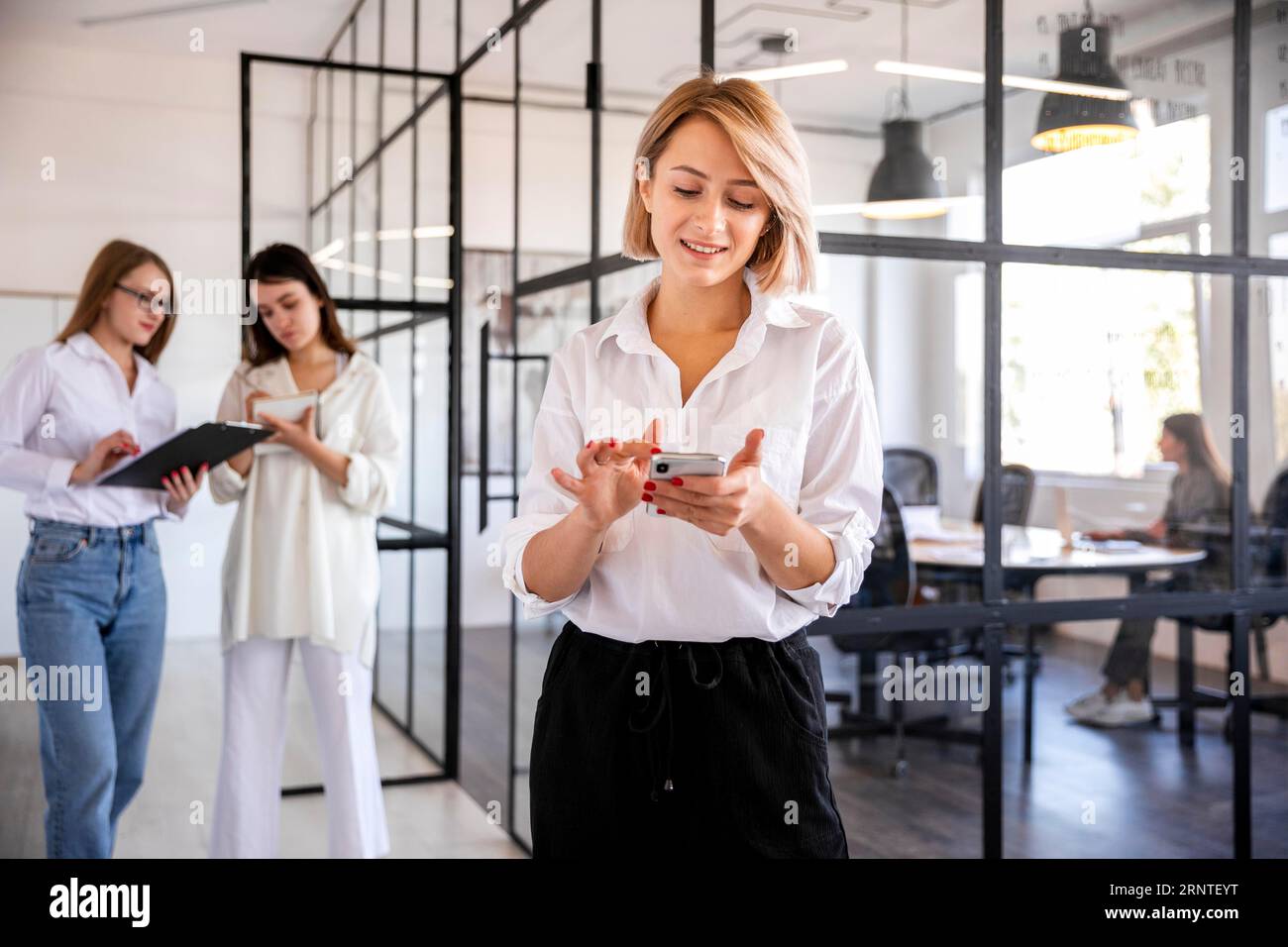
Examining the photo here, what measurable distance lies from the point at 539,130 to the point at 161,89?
132 inches

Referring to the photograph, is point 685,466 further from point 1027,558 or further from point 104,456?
point 104,456

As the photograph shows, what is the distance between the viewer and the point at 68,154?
5.66m

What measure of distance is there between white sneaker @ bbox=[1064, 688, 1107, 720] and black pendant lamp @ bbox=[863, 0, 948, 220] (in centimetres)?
128

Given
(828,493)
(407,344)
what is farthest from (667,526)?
(407,344)

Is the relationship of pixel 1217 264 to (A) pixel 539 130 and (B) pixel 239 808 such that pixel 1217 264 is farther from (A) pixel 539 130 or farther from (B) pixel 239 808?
(B) pixel 239 808

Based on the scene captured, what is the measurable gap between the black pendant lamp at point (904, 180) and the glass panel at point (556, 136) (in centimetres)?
80

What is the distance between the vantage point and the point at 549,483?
4.91 ft

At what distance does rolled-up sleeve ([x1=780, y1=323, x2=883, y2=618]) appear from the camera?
143 cm

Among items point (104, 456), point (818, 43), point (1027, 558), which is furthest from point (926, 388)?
point (104, 456)

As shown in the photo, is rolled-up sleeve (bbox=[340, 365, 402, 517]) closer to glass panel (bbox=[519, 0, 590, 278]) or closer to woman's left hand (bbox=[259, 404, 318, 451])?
woman's left hand (bbox=[259, 404, 318, 451])

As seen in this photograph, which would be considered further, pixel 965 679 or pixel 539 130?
pixel 539 130

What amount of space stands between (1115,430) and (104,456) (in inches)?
91.3

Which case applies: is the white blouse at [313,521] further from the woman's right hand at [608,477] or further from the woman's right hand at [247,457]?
the woman's right hand at [608,477]

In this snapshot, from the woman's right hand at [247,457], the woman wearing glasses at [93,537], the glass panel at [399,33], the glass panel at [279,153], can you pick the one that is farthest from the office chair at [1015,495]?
the glass panel at [279,153]
